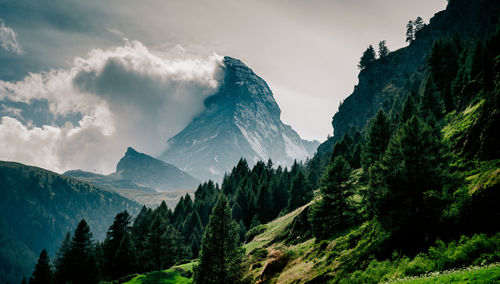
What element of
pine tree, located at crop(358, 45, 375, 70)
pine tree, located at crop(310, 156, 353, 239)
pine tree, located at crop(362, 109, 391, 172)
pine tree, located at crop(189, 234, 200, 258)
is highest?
pine tree, located at crop(358, 45, 375, 70)

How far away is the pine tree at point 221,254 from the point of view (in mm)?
32375

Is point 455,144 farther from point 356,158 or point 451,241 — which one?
point 356,158

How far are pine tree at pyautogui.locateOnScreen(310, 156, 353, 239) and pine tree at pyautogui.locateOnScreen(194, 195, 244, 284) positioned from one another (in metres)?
11.2

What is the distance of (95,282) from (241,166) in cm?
7012

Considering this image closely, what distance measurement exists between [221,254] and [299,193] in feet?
134

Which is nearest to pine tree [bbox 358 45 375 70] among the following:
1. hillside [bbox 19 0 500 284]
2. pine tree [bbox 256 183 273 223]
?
hillside [bbox 19 0 500 284]

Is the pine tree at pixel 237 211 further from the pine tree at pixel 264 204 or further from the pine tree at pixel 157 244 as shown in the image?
the pine tree at pixel 157 244

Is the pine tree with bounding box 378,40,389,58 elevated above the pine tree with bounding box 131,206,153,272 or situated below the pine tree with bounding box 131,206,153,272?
above

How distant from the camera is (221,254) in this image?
32812 millimetres

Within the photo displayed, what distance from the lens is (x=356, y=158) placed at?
74.0 m

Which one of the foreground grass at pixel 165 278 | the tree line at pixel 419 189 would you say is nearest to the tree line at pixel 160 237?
the foreground grass at pixel 165 278

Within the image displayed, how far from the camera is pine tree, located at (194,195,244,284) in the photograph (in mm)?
32375

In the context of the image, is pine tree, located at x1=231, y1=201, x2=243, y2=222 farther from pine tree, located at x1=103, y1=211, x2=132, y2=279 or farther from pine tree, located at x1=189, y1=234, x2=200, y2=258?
pine tree, located at x1=103, y1=211, x2=132, y2=279

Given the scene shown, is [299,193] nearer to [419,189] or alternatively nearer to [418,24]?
[419,189]
